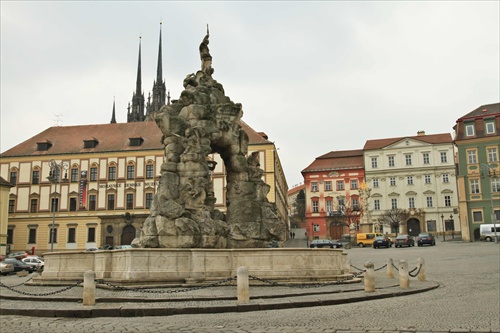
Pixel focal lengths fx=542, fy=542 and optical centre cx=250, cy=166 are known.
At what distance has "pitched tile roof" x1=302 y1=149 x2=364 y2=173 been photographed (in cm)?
7831

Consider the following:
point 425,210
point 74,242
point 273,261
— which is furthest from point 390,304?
point 425,210

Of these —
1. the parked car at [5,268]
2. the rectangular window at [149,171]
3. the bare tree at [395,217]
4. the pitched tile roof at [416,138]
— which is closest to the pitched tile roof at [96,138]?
the rectangular window at [149,171]

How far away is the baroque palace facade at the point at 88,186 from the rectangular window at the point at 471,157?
21345 mm

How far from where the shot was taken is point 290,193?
12888 centimetres

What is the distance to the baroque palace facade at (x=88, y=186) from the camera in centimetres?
6147

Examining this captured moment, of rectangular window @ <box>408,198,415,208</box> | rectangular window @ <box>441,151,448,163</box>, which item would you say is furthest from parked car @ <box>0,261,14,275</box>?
rectangular window @ <box>441,151,448,163</box>

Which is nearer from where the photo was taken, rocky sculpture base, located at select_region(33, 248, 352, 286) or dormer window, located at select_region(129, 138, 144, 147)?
rocky sculpture base, located at select_region(33, 248, 352, 286)

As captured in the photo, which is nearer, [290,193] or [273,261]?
[273,261]

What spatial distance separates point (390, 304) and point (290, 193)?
385 feet

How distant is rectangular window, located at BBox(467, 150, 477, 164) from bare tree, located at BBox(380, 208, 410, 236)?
41.3ft

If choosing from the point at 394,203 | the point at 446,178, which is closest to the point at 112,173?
the point at 394,203

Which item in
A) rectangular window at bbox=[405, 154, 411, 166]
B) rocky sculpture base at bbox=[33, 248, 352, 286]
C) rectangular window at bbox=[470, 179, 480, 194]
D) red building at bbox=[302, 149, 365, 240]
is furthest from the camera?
red building at bbox=[302, 149, 365, 240]

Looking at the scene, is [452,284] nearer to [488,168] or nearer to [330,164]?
[488,168]

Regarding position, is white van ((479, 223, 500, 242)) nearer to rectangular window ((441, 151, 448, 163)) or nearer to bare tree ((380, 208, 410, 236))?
A: bare tree ((380, 208, 410, 236))
